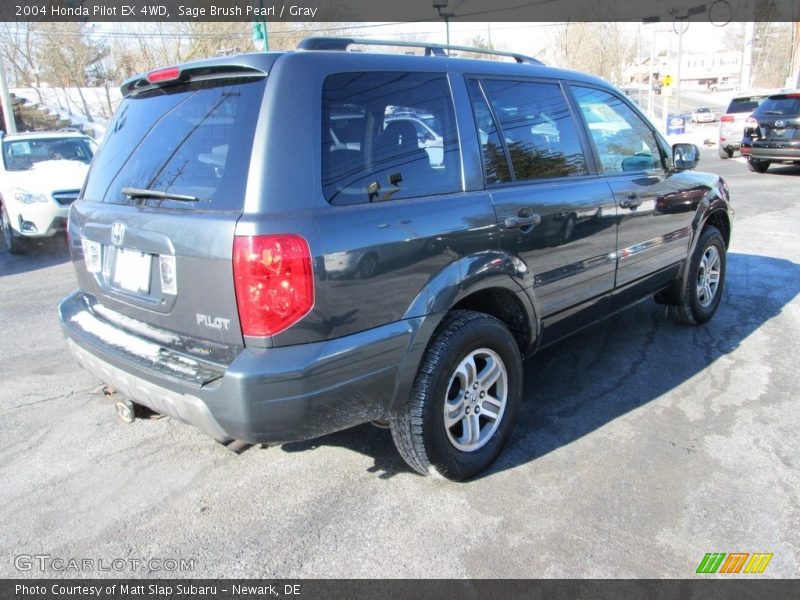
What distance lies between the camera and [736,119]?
17641mm

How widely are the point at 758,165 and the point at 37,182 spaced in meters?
15.1

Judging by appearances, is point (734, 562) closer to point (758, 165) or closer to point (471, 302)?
point (471, 302)

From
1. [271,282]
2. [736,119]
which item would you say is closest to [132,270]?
[271,282]

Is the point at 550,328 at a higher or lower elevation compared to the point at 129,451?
higher

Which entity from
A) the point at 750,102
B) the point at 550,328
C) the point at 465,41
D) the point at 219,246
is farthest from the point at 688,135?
the point at 219,246

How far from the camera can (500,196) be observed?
2.95m

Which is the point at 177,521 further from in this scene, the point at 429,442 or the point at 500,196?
the point at 500,196

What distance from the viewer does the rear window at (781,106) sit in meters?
13.4

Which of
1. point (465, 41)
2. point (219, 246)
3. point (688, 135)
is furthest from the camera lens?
point (465, 41)

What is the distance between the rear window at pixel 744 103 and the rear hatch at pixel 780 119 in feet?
14.1

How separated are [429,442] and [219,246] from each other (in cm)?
124

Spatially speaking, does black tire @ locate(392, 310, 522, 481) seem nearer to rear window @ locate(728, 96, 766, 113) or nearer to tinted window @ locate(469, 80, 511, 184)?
tinted window @ locate(469, 80, 511, 184)

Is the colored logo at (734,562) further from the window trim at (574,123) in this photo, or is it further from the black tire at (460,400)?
the window trim at (574,123)

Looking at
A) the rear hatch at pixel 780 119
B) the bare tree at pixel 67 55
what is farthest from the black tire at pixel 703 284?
the bare tree at pixel 67 55
